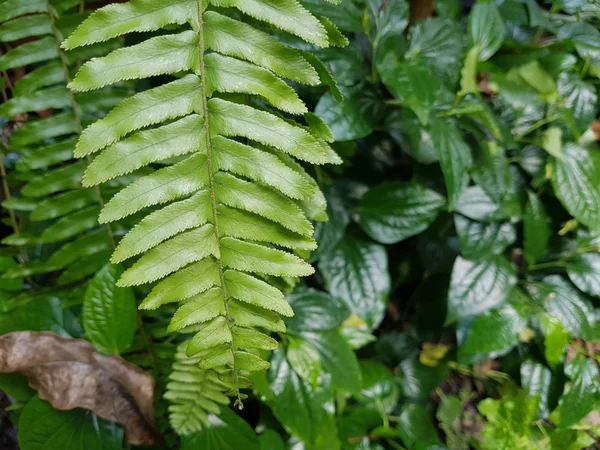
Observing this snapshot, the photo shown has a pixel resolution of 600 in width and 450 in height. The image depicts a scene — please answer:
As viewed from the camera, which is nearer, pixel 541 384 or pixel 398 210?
pixel 398 210

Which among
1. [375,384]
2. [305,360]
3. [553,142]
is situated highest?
[553,142]

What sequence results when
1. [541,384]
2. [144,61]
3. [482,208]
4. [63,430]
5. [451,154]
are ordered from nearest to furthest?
[144,61] < [63,430] < [451,154] < [482,208] < [541,384]

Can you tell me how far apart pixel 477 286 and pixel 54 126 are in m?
1.08

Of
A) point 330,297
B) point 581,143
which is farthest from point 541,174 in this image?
point 330,297

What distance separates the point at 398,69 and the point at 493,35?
30 cm

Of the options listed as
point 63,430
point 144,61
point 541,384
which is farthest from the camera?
point 541,384

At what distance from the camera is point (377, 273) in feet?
3.81

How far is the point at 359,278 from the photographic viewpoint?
1.15 m

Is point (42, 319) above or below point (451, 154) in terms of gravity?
below

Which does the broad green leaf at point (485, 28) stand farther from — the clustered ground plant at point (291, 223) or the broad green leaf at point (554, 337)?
the broad green leaf at point (554, 337)

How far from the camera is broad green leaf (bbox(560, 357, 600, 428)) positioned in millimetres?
1202

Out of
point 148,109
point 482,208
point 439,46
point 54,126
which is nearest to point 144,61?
point 148,109

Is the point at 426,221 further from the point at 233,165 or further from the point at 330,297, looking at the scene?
the point at 233,165

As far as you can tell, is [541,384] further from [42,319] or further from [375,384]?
[42,319]
